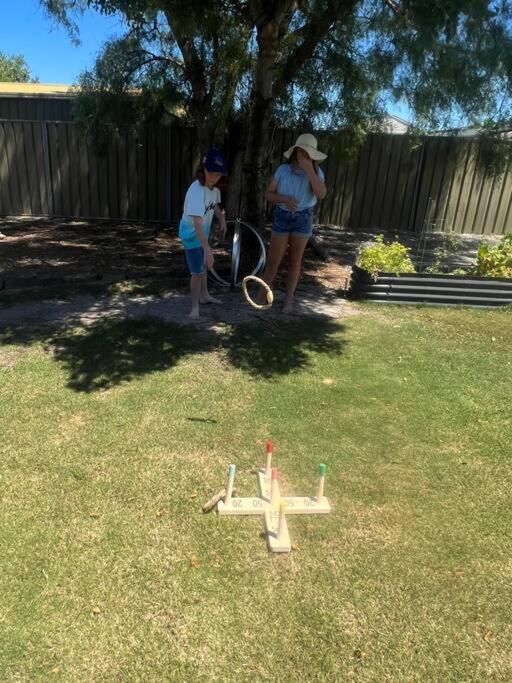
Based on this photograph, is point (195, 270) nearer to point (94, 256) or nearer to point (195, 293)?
point (195, 293)

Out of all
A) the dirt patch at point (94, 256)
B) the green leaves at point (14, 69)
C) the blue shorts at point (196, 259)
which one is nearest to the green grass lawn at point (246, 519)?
the blue shorts at point (196, 259)

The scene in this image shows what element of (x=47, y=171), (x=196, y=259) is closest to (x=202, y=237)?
(x=196, y=259)

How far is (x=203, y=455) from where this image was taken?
3.50 metres

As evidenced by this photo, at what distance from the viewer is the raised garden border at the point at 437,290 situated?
22.6 feet

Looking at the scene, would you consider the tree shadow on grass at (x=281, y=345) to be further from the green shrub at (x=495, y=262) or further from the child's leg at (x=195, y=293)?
the green shrub at (x=495, y=262)

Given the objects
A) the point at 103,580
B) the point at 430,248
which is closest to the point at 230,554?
the point at 103,580

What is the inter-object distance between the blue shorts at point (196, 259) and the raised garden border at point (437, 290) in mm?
2354

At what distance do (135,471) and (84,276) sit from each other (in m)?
5.05

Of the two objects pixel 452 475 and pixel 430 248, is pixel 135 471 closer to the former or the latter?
pixel 452 475

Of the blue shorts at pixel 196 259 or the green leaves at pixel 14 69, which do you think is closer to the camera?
the blue shorts at pixel 196 259

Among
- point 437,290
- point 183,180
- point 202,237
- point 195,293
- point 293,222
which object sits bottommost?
point 195,293

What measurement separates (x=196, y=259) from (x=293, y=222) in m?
1.15

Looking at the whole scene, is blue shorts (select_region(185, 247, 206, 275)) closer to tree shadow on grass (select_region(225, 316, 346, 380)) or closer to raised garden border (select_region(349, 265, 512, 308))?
tree shadow on grass (select_region(225, 316, 346, 380))

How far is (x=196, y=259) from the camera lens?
5660 millimetres
